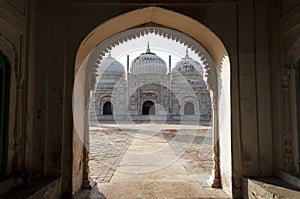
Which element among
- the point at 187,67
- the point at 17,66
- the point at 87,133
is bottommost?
the point at 87,133

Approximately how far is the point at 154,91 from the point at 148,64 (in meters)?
3.13

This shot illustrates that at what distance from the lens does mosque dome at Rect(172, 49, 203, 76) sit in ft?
101

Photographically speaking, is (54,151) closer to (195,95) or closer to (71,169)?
(71,169)

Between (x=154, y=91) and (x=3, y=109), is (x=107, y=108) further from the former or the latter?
(x=3, y=109)

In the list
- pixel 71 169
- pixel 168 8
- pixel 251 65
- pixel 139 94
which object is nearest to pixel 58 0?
pixel 168 8

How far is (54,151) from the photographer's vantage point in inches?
141

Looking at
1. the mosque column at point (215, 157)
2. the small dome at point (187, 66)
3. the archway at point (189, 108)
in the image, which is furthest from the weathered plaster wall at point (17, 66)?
the archway at point (189, 108)

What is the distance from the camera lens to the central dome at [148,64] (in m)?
29.7

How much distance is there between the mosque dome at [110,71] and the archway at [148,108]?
4.40 meters

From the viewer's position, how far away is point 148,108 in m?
33.4

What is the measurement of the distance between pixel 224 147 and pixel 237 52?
1.46m

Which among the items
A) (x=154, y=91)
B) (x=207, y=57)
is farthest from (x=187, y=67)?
(x=207, y=57)

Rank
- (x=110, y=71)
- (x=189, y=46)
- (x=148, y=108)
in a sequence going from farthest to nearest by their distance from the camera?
(x=148, y=108) → (x=110, y=71) → (x=189, y=46)

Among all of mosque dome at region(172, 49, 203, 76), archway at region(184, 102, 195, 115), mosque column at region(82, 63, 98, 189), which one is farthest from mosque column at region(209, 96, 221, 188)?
archway at region(184, 102, 195, 115)
